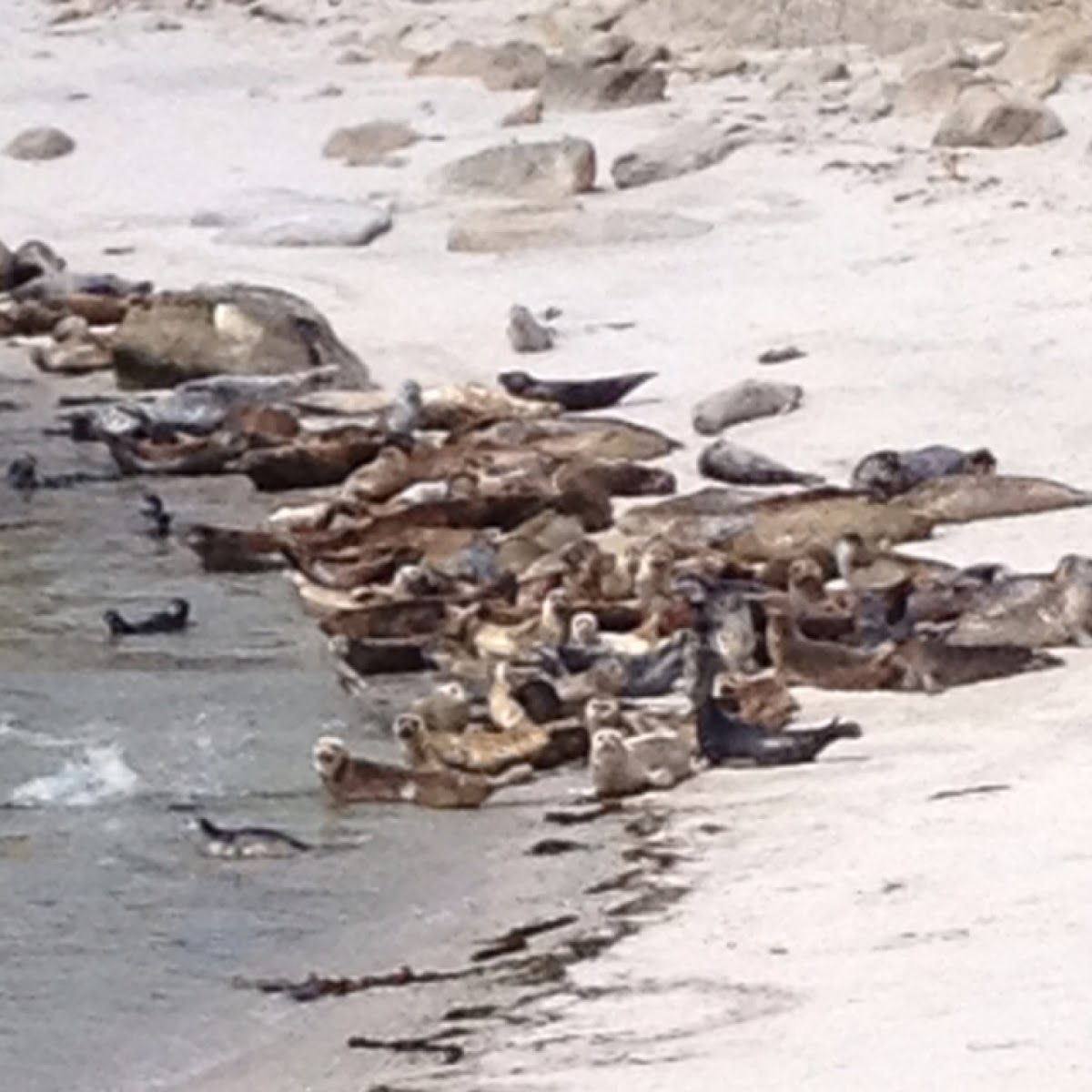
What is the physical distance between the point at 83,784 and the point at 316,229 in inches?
366

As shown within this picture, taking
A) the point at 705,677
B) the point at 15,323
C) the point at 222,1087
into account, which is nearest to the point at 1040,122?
the point at 15,323

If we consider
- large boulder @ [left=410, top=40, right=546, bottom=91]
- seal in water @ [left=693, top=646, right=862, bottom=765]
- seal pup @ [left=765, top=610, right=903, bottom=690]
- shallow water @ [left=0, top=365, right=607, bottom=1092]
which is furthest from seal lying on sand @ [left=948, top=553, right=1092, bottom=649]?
large boulder @ [left=410, top=40, right=546, bottom=91]

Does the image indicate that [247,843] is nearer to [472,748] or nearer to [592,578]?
[472,748]

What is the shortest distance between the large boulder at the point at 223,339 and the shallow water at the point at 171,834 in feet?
10.6

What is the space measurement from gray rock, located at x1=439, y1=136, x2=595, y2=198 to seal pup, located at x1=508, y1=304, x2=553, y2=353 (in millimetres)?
3206

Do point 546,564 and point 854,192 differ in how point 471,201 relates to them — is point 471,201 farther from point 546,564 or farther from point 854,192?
point 546,564

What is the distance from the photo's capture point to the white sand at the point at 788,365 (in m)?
5.84

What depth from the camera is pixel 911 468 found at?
36.9 ft

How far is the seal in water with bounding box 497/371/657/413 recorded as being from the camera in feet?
43.7

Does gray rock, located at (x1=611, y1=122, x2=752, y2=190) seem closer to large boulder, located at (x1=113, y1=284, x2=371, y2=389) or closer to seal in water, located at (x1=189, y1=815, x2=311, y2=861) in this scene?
large boulder, located at (x1=113, y1=284, x2=371, y2=389)

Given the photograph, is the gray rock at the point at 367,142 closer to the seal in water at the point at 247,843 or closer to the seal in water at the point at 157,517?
the seal in water at the point at 157,517

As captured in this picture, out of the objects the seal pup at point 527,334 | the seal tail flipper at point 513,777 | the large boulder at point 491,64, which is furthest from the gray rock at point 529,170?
the seal tail flipper at point 513,777

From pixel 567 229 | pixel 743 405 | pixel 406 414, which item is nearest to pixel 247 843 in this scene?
pixel 743 405

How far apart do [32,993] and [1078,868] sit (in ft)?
7.49
